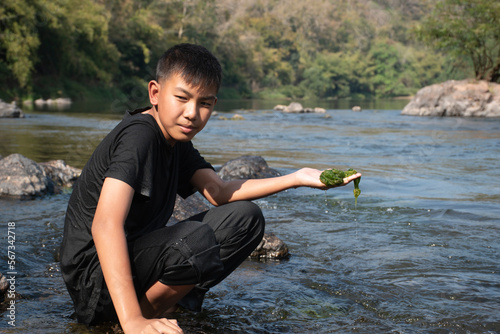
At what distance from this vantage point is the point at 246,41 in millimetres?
62938

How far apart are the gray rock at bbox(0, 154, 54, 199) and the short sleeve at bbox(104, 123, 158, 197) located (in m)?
3.75

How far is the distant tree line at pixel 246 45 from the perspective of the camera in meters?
26.6

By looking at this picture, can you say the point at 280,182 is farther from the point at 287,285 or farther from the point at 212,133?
the point at 212,133

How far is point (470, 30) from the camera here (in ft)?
81.6

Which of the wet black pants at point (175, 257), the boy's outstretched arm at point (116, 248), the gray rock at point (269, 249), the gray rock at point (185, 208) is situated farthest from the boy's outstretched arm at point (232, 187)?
the gray rock at point (185, 208)

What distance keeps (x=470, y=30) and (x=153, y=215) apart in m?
25.5

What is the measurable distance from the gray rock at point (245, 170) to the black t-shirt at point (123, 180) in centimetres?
432

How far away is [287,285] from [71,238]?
54.7 inches

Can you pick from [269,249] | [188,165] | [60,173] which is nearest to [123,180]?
[188,165]

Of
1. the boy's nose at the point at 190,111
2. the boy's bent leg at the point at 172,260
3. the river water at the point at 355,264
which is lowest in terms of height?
the river water at the point at 355,264

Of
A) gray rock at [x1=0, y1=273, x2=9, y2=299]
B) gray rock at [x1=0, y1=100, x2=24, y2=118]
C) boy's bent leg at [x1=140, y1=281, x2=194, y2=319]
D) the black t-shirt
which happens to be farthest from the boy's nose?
gray rock at [x1=0, y1=100, x2=24, y2=118]

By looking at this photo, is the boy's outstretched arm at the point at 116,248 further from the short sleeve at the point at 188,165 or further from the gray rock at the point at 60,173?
the gray rock at the point at 60,173

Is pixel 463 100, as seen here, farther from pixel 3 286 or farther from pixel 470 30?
pixel 3 286

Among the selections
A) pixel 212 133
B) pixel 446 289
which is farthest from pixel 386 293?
pixel 212 133
